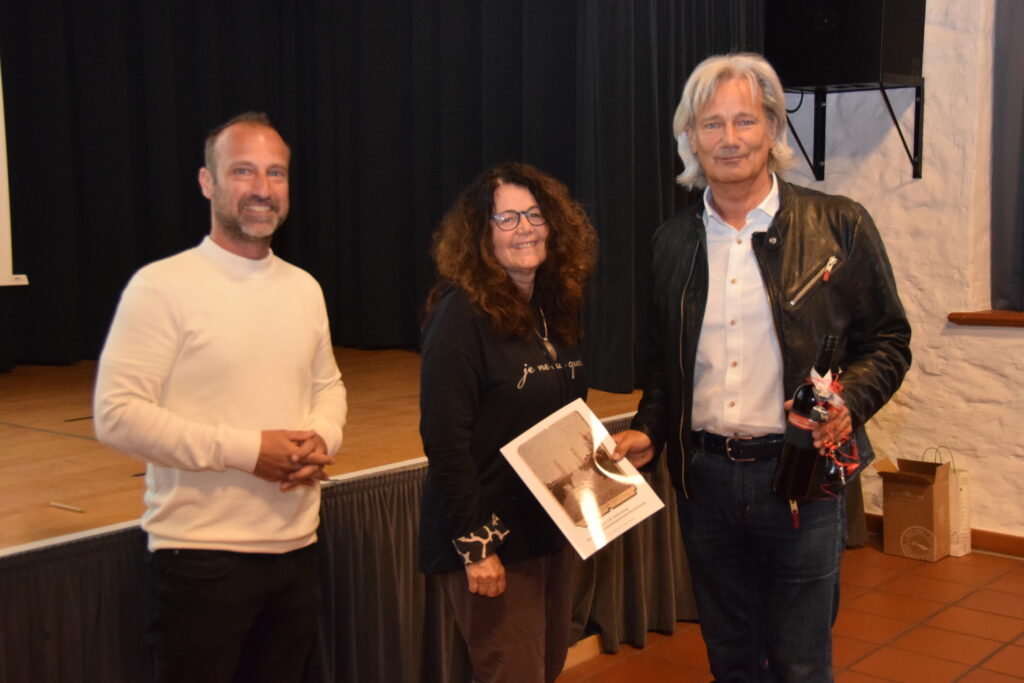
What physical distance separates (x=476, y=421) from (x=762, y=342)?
1.81 ft

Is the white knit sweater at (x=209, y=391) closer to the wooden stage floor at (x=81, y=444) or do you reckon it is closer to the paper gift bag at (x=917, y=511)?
the wooden stage floor at (x=81, y=444)

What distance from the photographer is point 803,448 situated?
179 centimetres

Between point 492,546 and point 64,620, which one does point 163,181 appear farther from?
point 492,546

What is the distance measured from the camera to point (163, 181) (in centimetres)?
577

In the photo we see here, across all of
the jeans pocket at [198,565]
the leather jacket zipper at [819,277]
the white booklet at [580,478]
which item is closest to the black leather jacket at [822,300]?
the leather jacket zipper at [819,277]

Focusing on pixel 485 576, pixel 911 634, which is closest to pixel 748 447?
pixel 485 576

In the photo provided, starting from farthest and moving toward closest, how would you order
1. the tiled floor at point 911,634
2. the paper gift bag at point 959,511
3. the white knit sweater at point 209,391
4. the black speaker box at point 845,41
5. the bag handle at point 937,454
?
the bag handle at point 937,454
the paper gift bag at point 959,511
the black speaker box at point 845,41
the tiled floor at point 911,634
the white knit sweater at point 209,391

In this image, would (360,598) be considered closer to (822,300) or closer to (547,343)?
(547,343)

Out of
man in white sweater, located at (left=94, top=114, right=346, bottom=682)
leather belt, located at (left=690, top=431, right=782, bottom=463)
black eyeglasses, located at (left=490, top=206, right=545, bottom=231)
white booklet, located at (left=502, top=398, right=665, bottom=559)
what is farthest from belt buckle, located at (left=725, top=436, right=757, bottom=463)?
man in white sweater, located at (left=94, top=114, right=346, bottom=682)

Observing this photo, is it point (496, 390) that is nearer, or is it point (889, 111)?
point (496, 390)

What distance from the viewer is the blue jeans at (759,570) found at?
1878 mm

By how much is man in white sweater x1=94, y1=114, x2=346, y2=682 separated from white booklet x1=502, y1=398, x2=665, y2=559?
40 cm

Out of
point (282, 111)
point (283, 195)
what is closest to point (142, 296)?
point (283, 195)

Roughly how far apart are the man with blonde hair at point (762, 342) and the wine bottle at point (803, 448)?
52 millimetres
